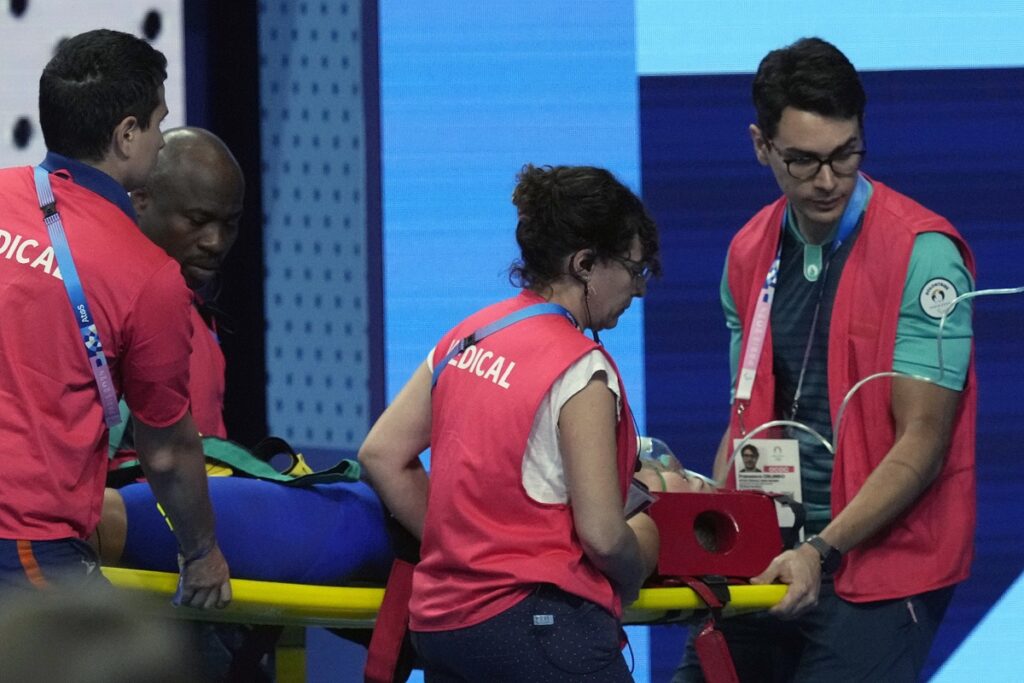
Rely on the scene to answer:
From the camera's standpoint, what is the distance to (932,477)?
2619 mm

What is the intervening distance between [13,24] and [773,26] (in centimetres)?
212

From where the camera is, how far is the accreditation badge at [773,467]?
2.72 metres

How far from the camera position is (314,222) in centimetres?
427

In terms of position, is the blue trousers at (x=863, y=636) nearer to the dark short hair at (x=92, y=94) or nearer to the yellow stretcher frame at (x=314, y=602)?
the yellow stretcher frame at (x=314, y=602)

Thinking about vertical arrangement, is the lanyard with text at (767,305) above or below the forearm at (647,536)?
above

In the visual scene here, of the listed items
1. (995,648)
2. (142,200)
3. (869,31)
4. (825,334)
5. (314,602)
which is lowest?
(995,648)

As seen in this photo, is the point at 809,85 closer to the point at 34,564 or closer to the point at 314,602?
the point at 314,602

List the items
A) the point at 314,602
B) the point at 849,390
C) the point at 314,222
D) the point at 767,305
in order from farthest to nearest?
1. the point at 314,222
2. the point at 767,305
3. the point at 849,390
4. the point at 314,602

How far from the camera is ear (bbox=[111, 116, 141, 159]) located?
218 centimetres

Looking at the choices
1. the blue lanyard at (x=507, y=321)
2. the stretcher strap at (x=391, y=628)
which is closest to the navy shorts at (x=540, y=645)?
the stretcher strap at (x=391, y=628)

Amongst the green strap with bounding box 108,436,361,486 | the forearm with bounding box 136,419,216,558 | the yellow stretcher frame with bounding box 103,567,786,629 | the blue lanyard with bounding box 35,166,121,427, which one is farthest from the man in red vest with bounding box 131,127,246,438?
the blue lanyard with bounding box 35,166,121,427

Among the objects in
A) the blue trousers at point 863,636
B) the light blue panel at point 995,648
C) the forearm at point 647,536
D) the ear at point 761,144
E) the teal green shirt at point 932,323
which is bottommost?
the light blue panel at point 995,648

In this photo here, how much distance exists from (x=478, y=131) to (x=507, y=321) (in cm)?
200

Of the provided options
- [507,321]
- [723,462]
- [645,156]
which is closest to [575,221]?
[507,321]
